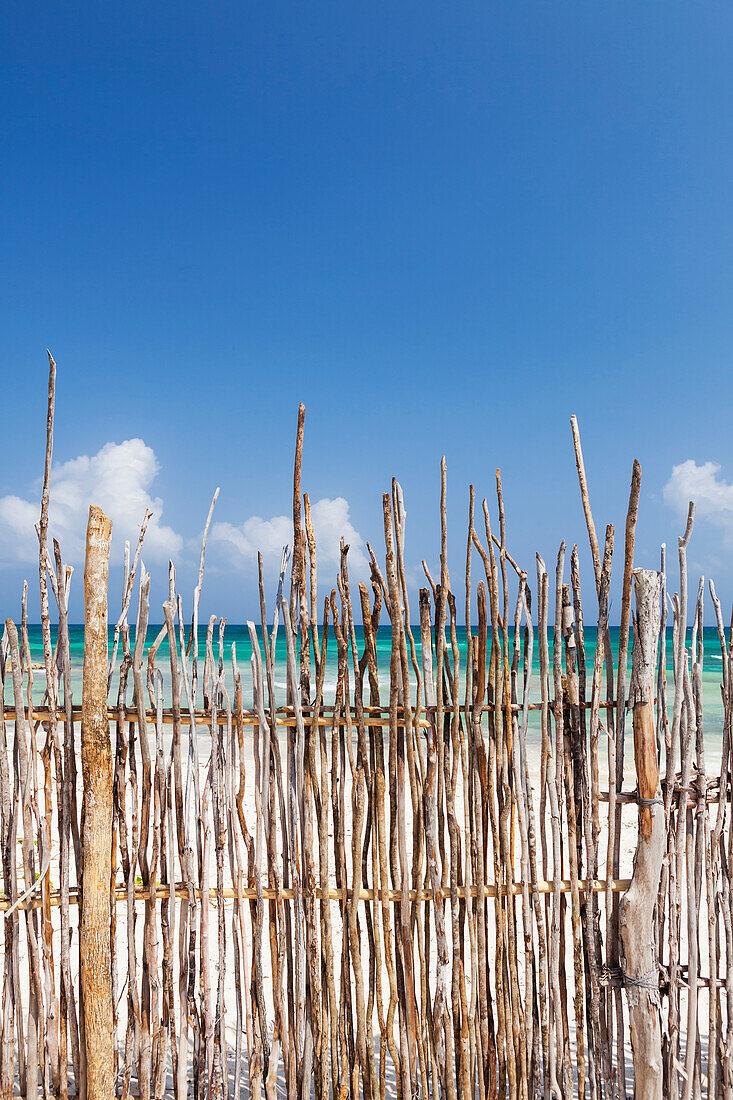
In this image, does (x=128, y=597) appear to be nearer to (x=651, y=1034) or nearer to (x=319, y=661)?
(x=319, y=661)

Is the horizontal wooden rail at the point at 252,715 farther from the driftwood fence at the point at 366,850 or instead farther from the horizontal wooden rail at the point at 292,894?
the horizontal wooden rail at the point at 292,894

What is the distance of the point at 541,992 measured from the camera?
2.31m

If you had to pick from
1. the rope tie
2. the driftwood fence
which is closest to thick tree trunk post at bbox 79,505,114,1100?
the driftwood fence

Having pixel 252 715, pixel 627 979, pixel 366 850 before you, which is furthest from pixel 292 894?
pixel 627 979

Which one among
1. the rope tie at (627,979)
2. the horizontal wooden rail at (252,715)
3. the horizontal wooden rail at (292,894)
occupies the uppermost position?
the horizontal wooden rail at (252,715)

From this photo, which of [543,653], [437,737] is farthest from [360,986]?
[543,653]

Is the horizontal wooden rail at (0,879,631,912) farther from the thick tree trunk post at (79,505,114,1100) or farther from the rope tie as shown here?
the rope tie

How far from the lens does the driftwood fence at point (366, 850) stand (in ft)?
7.27

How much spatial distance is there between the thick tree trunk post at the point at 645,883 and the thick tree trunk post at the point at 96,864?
1.57 meters

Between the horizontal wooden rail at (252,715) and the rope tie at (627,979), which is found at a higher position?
the horizontal wooden rail at (252,715)

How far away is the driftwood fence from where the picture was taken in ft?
7.27

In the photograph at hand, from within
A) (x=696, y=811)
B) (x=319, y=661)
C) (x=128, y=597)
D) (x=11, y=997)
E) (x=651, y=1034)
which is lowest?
(x=651, y=1034)

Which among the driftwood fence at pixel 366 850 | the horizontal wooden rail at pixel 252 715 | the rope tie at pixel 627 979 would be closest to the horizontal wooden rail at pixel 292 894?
the driftwood fence at pixel 366 850

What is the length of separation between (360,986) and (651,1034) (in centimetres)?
90
